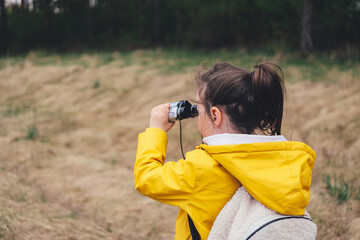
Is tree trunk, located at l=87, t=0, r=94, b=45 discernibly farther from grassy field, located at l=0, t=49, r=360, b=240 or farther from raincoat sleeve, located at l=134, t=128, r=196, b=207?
raincoat sleeve, located at l=134, t=128, r=196, b=207

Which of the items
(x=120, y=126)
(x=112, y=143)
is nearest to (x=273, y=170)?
(x=112, y=143)

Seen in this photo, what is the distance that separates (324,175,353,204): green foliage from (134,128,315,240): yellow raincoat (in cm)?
175

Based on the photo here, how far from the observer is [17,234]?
7.51 ft

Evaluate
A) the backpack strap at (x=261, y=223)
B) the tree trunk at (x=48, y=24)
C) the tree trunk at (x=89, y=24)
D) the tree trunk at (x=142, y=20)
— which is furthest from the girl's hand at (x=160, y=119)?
the tree trunk at (x=142, y=20)

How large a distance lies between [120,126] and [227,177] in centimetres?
464

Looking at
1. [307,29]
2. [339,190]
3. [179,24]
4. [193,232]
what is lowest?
[339,190]

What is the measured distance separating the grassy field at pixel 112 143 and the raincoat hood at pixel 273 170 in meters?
0.54

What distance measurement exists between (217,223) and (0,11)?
15648mm

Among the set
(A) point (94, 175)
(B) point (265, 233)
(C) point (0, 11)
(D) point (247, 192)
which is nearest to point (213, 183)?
(D) point (247, 192)

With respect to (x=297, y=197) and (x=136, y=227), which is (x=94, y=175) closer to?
(x=136, y=227)

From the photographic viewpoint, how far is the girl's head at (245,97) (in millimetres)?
1368

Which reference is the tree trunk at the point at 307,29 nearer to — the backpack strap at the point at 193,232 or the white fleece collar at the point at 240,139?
the white fleece collar at the point at 240,139

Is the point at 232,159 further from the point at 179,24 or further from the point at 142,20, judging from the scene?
the point at 142,20

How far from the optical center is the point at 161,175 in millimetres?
1388
